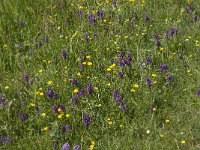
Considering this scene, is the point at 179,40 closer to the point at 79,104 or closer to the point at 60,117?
the point at 79,104

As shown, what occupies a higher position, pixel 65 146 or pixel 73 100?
pixel 73 100

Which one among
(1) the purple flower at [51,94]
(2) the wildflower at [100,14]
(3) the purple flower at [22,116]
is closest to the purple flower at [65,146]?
(3) the purple flower at [22,116]

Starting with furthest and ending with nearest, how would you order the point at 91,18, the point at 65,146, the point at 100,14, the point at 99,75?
the point at 100,14, the point at 91,18, the point at 99,75, the point at 65,146

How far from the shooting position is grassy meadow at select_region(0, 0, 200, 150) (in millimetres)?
3178

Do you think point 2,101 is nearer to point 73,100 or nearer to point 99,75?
point 73,100

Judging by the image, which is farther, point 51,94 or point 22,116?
point 51,94

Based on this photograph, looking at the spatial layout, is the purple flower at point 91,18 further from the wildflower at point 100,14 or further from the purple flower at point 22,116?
the purple flower at point 22,116

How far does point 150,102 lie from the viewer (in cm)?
345

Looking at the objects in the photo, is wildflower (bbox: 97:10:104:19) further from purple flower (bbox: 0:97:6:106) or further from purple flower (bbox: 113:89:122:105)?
purple flower (bbox: 0:97:6:106)

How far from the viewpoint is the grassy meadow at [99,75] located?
3.18m

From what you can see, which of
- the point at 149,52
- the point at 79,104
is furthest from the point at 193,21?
the point at 79,104

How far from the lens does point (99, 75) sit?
3822mm

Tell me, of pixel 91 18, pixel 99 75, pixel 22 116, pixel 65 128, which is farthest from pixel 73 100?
pixel 91 18

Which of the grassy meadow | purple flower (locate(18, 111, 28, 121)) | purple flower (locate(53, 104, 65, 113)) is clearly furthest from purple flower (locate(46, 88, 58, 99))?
purple flower (locate(18, 111, 28, 121))
